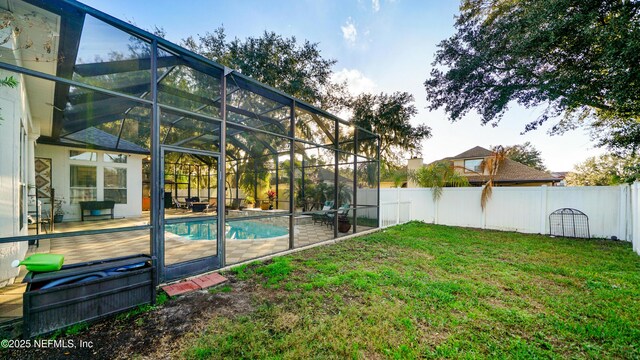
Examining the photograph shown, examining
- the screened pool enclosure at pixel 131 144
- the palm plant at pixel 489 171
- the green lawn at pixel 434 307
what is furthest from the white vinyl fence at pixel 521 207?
the green lawn at pixel 434 307

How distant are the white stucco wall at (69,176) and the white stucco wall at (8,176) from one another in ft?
22.5

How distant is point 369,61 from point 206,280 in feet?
36.4

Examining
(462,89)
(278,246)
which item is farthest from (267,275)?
(462,89)

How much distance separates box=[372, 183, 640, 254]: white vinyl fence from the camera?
6.09m

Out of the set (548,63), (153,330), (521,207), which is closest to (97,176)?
(153,330)

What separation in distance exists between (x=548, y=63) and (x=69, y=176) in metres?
16.3

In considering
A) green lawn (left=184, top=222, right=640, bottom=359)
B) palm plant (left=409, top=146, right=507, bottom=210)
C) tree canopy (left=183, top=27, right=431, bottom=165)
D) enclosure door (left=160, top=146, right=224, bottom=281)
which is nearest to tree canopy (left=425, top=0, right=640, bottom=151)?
palm plant (left=409, top=146, right=507, bottom=210)

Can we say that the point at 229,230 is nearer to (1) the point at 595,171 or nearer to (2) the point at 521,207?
(2) the point at 521,207

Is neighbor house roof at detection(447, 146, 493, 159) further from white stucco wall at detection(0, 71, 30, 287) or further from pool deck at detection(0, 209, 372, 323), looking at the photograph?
white stucco wall at detection(0, 71, 30, 287)

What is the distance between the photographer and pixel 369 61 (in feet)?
35.8

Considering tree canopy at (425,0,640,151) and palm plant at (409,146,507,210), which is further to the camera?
palm plant at (409,146,507,210)

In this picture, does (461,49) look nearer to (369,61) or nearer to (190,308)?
(369,61)

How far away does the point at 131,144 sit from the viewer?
9.46 meters

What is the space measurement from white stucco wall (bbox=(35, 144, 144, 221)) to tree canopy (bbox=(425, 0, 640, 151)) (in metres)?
12.9
